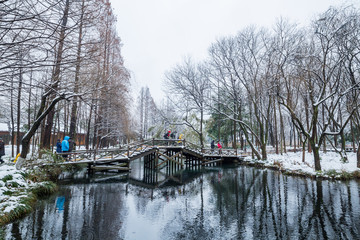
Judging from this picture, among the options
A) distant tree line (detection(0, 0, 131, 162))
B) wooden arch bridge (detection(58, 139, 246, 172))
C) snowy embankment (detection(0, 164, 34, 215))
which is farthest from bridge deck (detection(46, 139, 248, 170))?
snowy embankment (detection(0, 164, 34, 215))

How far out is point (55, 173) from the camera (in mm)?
13227

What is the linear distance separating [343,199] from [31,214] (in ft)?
41.6

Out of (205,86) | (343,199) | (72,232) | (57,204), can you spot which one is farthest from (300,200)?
(205,86)

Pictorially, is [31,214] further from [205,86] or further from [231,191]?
[205,86]

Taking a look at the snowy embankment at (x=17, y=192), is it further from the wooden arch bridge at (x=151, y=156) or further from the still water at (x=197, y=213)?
the wooden arch bridge at (x=151, y=156)

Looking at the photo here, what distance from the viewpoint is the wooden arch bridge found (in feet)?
54.4

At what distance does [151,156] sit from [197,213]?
45.6 ft

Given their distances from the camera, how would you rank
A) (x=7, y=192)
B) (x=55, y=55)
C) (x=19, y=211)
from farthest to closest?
(x=7, y=192)
(x=19, y=211)
(x=55, y=55)

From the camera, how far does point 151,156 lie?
21.5 m

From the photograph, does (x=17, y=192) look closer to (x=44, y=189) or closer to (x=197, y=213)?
(x=44, y=189)

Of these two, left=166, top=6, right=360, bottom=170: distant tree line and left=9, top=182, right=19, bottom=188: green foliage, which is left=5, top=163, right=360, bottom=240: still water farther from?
left=166, top=6, right=360, bottom=170: distant tree line

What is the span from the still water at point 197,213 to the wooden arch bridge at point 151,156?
157 inches

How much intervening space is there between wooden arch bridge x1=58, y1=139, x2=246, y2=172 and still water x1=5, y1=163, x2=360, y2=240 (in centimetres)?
399

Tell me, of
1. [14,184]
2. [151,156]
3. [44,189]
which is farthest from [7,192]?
[151,156]
